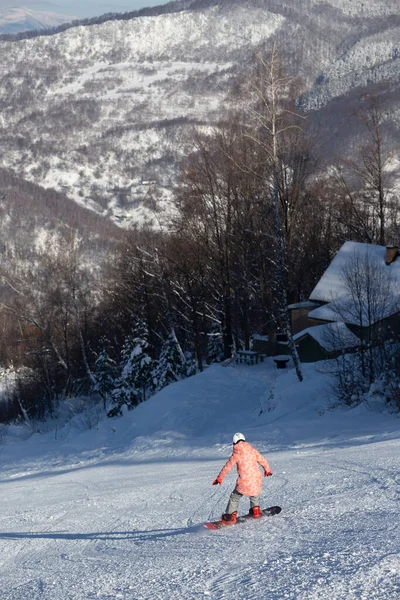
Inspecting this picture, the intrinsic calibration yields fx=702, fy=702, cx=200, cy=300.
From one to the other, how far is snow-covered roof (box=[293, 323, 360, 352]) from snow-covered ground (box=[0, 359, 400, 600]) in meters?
3.27

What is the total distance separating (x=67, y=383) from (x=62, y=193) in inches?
6224

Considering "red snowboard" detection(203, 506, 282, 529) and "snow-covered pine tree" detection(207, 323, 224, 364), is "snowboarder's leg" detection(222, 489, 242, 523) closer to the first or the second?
"red snowboard" detection(203, 506, 282, 529)

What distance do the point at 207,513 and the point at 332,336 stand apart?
16534 mm

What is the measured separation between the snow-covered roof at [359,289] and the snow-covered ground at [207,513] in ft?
9.36

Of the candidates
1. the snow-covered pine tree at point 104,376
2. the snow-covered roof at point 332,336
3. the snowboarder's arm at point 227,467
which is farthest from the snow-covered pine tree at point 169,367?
the snowboarder's arm at point 227,467

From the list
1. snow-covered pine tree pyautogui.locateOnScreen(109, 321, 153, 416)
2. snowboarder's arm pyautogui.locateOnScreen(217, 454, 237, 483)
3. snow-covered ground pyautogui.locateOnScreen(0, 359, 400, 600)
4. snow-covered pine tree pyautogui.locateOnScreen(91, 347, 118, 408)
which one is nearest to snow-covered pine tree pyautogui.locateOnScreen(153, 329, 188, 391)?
snow-covered pine tree pyautogui.locateOnScreen(109, 321, 153, 416)

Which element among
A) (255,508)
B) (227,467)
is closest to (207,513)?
(255,508)

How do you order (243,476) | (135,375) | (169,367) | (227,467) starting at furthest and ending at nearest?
(169,367)
(135,375)
(243,476)
(227,467)

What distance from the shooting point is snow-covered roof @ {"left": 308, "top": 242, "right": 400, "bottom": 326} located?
2227 cm

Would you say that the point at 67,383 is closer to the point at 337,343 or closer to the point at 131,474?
the point at 337,343

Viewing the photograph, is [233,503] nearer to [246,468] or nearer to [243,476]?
[243,476]

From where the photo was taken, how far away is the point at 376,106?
34375 mm

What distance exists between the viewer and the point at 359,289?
2233 centimetres

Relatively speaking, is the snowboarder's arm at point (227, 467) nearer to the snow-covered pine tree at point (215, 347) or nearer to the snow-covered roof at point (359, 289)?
the snow-covered roof at point (359, 289)
